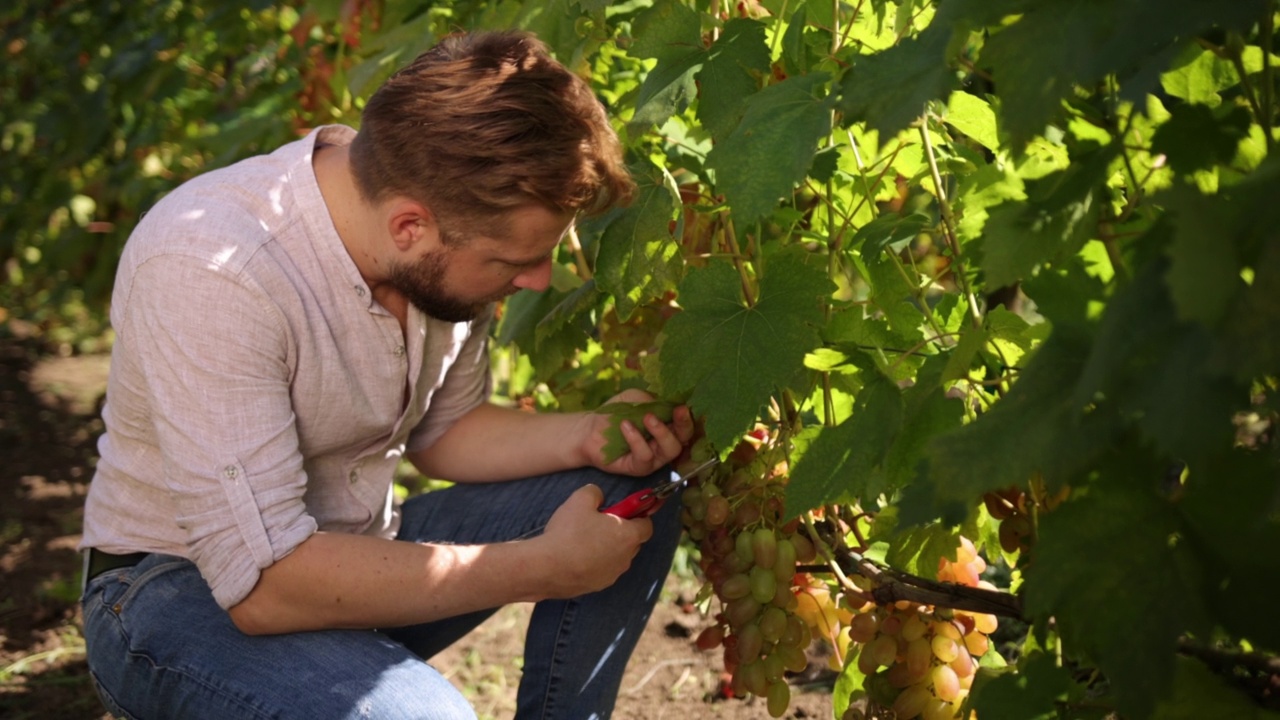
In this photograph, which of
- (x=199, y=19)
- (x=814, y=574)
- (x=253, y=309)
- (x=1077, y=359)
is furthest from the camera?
(x=199, y=19)

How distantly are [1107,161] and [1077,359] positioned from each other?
0.58 ft

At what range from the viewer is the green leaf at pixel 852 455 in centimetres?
141

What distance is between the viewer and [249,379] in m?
1.71

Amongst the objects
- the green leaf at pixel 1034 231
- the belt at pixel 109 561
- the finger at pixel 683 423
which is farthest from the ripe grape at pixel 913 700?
the belt at pixel 109 561

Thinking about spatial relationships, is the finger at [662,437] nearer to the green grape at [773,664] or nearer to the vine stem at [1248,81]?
the green grape at [773,664]

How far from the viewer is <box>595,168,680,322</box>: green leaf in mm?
1729

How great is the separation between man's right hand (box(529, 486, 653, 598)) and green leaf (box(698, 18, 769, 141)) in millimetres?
577

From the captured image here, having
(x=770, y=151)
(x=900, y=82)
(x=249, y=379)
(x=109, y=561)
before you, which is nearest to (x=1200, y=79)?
(x=900, y=82)

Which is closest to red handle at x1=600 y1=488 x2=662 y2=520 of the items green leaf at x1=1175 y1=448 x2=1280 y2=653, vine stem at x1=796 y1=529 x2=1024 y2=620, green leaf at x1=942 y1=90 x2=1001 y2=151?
vine stem at x1=796 y1=529 x2=1024 y2=620

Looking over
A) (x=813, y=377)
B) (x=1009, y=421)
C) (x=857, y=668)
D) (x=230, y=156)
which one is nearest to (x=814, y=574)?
(x=857, y=668)

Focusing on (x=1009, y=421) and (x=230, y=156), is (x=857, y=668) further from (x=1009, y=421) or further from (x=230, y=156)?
(x=230, y=156)

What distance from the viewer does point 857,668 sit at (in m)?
1.92

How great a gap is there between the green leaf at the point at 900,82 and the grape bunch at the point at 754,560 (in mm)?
689

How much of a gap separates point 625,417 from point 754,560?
34 cm
